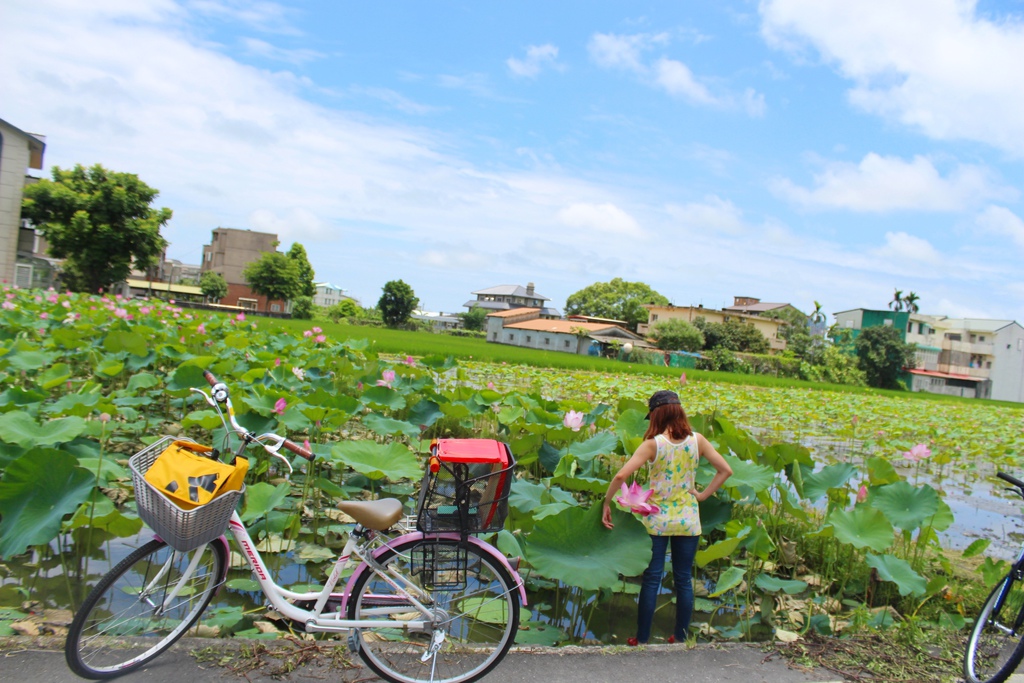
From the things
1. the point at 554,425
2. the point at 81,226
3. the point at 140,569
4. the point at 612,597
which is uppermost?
the point at 81,226

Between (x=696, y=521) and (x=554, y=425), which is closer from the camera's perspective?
(x=696, y=521)

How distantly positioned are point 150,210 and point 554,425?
1241 inches

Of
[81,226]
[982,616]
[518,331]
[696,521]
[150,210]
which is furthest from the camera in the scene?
[518,331]

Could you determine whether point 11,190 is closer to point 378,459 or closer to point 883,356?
A: point 378,459

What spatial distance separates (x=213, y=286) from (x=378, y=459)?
203 ft

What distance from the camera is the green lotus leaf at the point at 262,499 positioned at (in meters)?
3.18

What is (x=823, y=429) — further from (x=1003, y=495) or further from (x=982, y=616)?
(x=982, y=616)

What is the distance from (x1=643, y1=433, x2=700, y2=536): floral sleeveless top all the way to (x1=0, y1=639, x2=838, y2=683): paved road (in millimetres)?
523

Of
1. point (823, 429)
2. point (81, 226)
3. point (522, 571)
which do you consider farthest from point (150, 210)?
point (522, 571)

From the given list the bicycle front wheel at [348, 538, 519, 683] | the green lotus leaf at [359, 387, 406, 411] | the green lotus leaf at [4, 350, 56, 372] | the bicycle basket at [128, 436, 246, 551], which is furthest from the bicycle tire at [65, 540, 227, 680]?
the green lotus leaf at [4, 350, 56, 372]

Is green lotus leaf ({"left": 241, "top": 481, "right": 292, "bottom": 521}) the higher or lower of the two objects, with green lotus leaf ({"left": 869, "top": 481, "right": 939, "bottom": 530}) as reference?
lower

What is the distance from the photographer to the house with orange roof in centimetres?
4522

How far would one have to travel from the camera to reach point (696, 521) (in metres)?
3.10

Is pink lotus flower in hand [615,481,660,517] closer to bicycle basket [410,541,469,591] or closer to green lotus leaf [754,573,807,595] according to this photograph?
green lotus leaf [754,573,807,595]
